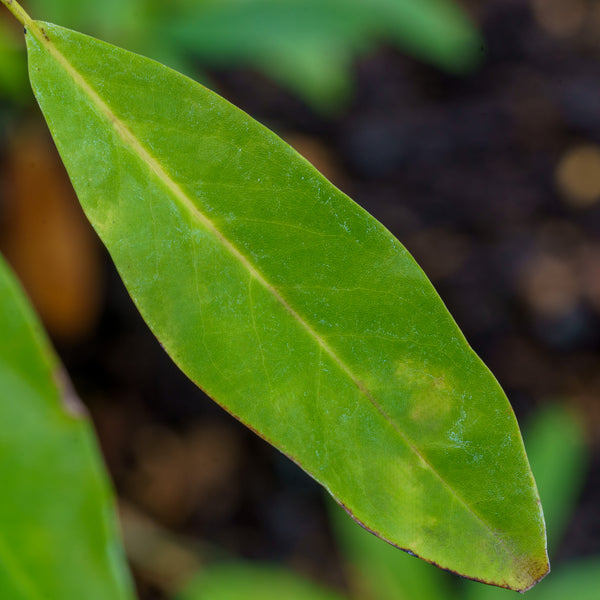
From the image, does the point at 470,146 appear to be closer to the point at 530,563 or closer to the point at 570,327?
the point at 570,327

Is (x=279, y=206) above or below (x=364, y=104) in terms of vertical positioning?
above

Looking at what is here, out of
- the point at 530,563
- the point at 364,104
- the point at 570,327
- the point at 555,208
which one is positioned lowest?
the point at 570,327

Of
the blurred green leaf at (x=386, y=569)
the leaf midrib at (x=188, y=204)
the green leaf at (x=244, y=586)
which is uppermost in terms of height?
the leaf midrib at (x=188, y=204)

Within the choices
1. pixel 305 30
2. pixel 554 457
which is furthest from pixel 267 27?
pixel 554 457

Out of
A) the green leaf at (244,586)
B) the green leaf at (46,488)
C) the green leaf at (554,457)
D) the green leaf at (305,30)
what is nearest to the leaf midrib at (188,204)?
the green leaf at (46,488)

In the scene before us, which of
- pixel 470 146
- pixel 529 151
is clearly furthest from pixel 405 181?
pixel 529 151

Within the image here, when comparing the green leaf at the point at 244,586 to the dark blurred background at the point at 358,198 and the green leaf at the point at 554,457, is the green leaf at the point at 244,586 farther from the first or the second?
the green leaf at the point at 554,457
